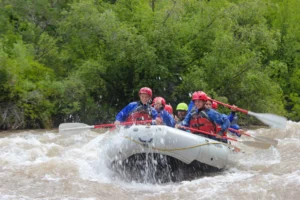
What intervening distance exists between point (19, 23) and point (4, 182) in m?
16.0

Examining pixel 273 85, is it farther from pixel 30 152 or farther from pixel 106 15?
pixel 30 152

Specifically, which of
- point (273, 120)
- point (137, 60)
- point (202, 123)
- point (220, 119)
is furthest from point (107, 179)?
point (137, 60)

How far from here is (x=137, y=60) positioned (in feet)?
54.3

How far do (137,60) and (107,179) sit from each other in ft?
31.4

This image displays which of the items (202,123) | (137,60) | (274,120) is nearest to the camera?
(202,123)

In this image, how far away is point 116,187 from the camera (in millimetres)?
6895

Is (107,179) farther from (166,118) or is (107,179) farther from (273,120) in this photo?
(273,120)

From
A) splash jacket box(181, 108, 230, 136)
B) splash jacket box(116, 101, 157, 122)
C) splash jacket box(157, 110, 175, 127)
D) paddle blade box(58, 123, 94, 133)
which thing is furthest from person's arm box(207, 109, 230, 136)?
paddle blade box(58, 123, 94, 133)


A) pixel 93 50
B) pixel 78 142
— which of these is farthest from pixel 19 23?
pixel 78 142

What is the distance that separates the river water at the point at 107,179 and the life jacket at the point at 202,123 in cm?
59

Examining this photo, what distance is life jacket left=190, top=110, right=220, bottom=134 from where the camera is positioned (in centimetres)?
838

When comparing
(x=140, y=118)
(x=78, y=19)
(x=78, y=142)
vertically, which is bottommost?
(x=78, y=142)

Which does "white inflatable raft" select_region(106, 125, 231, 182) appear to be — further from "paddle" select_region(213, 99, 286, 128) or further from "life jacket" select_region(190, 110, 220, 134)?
"paddle" select_region(213, 99, 286, 128)

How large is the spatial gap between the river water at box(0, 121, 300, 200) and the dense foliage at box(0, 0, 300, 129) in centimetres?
585
